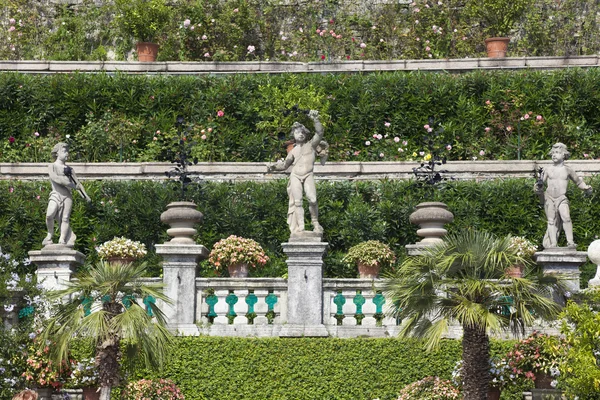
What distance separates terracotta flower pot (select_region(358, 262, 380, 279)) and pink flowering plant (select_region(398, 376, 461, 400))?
150 inches

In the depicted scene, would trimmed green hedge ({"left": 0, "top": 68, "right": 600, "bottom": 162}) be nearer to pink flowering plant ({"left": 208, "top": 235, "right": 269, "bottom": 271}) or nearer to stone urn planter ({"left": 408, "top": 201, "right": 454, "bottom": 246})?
pink flowering plant ({"left": 208, "top": 235, "right": 269, "bottom": 271})

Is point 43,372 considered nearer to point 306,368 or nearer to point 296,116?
point 306,368

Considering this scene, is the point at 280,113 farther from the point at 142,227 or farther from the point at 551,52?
the point at 551,52

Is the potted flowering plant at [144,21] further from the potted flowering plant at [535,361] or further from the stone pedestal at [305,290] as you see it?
the potted flowering plant at [535,361]

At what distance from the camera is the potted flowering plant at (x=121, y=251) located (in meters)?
20.4

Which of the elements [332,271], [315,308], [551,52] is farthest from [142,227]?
[551,52]

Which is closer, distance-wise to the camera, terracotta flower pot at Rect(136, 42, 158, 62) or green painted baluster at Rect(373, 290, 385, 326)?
green painted baluster at Rect(373, 290, 385, 326)

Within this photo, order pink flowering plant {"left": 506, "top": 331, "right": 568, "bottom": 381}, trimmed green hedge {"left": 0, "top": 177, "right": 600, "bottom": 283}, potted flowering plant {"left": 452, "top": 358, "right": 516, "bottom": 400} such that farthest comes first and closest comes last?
trimmed green hedge {"left": 0, "top": 177, "right": 600, "bottom": 283} → potted flowering plant {"left": 452, "top": 358, "right": 516, "bottom": 400} → pink flowering plant {"left": 506, "top": 331, "right": 568, "bottom": 381}

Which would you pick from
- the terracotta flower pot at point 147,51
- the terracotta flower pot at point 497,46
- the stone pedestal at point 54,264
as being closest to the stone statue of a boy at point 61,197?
the stone pedestal at point 54,264

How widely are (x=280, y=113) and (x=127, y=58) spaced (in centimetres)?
649

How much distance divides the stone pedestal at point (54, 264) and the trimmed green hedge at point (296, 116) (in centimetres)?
790

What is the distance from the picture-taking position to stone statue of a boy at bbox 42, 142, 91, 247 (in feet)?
63.2

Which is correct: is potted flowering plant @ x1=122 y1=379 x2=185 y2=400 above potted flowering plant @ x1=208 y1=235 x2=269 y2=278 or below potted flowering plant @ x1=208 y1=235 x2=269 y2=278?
below

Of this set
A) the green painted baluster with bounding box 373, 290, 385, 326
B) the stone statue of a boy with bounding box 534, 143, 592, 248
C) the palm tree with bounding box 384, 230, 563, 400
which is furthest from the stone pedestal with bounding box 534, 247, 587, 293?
the palm tree with bounding box 384, 230, 563, 400
